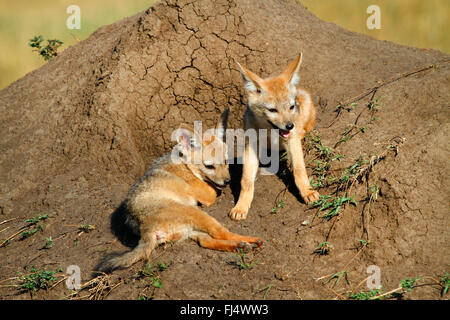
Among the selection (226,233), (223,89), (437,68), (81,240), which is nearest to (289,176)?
(226,233)

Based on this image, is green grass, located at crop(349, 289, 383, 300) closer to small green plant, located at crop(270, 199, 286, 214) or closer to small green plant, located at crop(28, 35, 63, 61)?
small green plant, located at crop(270, 199, 286, 214)

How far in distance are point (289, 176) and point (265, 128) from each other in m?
0.70

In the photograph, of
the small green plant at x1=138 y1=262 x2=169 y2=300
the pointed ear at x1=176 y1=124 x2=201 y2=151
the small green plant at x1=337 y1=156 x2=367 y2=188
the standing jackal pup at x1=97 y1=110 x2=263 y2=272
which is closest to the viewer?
the small green plant at x1=138 y1=262 x2=169 y2=300

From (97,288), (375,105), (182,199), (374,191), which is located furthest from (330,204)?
(97,288)

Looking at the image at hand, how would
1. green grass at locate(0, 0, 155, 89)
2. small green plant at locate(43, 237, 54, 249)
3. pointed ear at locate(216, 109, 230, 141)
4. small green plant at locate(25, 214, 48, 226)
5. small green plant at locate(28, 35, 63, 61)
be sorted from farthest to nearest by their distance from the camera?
green grass at locate(0, 0, 155, 89) < small green plant at locate(28, 35, 63, 61) < pointed ear at locate(216, 109, 230, 141) < small green plant at locate(25, 214, 48, 226) < small green plant at locate(43, 237, 54, 249)

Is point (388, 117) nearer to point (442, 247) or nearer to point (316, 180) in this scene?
point (316, 180)

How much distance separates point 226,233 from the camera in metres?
3.91

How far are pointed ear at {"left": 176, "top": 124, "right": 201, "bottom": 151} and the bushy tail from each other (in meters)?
1.75

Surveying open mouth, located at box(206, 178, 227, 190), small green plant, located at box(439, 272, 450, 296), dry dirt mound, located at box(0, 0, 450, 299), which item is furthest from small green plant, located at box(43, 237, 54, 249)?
small green plant, located at box(439, 272, 450, 296)

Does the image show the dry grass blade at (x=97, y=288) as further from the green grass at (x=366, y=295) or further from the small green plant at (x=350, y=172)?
the small green plant at (x=350, y=172)

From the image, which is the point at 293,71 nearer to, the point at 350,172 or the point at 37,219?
the point at 350,172

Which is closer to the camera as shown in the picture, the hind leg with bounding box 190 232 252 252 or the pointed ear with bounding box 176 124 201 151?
the hind leg with bounding box 190 232 252 252

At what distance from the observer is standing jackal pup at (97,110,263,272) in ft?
12.5

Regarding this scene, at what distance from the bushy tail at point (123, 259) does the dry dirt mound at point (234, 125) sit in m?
0.14
